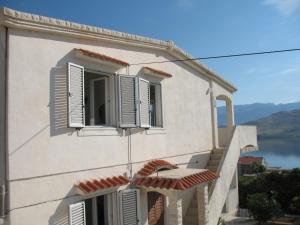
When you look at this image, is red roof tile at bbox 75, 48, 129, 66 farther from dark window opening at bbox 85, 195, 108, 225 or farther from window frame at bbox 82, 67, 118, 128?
dark window opening at bbox 85, 195, 108, 225

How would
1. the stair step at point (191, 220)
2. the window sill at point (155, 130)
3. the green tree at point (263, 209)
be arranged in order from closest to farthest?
the window sill at point (155, 130) → the stair step at point (191, 220) → the green tree at point (263, 209)

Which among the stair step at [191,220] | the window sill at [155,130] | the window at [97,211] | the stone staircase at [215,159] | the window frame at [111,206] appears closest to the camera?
the window at [97,211]

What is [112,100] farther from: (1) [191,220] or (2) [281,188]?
(2) [281,188]

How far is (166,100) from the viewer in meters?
13.3

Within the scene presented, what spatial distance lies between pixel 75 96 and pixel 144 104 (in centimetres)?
314

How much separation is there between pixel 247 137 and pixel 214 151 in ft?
11.6

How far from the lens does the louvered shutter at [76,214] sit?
28.1 ft

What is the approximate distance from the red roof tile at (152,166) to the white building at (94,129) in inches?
1.3

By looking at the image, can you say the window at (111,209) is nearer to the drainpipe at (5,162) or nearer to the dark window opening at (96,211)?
the dark window opening at (96,211)

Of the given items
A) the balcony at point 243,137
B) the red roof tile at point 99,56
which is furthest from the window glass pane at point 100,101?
the balcony at point 243,137

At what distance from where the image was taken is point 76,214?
874 cm

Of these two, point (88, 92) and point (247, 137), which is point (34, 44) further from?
point (247, 137)

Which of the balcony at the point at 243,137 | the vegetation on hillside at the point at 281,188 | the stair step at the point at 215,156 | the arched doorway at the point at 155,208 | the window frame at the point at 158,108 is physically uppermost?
the window frame at the point at 158,108

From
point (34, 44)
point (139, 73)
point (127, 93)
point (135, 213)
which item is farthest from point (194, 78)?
point (34, 44)
